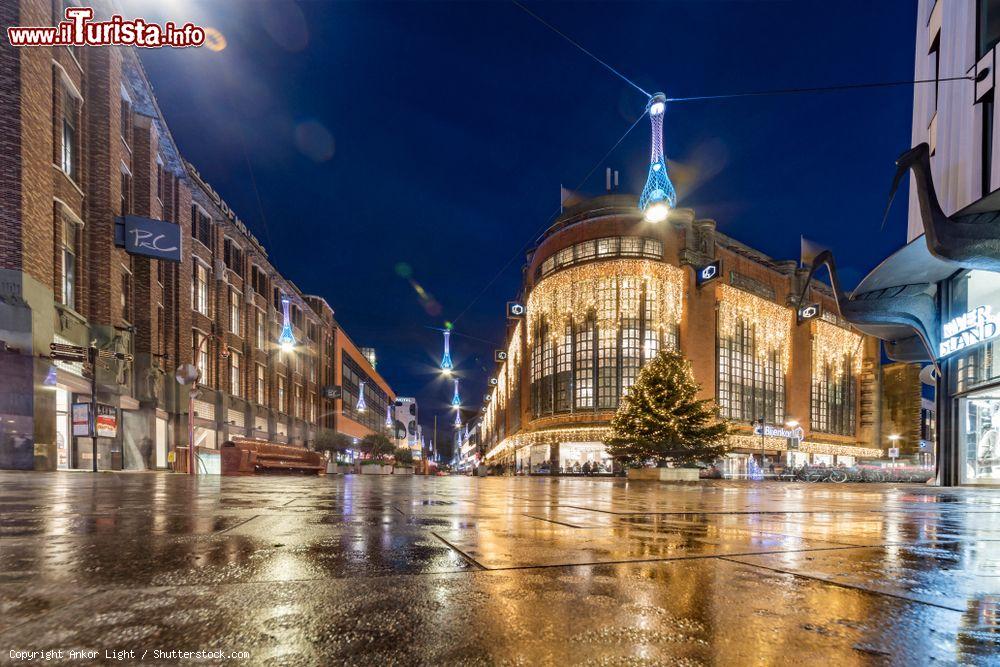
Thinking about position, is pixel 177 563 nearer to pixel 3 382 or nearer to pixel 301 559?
pixel 301 559

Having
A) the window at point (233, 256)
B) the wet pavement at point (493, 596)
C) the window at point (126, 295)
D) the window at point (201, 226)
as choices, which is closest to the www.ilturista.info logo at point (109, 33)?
the window at point (126, 295)

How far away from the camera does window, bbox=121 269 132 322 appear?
25469 millimetres

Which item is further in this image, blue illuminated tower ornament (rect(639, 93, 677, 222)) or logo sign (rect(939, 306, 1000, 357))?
logo sign (rect(939, 306, 1000, 357))

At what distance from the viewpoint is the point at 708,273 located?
160 ft

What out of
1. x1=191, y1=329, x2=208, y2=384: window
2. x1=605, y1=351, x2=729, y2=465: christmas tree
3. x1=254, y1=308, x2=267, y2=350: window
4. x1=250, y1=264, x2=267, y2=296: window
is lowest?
x1=605, y1=351, x2=729, y2=465: christmas tree

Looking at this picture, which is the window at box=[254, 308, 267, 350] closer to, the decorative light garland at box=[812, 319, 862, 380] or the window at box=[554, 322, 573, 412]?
the window at box=[554, 322, 573, 412]

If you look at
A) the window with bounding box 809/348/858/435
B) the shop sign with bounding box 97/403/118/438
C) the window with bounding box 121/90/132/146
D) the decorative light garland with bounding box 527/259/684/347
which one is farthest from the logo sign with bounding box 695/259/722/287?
the shop sign with bounding box 97/403/118/438

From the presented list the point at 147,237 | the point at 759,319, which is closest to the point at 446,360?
the point at 147,237

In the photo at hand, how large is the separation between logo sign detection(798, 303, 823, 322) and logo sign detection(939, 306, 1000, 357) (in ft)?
122

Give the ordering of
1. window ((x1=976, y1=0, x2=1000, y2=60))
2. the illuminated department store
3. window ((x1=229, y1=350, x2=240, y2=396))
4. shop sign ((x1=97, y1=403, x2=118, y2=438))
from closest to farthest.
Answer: window ((x1=976, y1=0, x2=1000, y2=60))
shop sign ((x1=97, y1=403, x2=118, y2=438))
window ((x1=229, y1=350, x2=240, y2=396))
the illuminated department store

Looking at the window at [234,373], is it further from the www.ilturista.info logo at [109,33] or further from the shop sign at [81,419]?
the www.ilturista.info logo at [109,33]

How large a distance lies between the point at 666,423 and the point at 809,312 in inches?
1543

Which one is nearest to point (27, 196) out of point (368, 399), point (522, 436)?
point (522, 436)

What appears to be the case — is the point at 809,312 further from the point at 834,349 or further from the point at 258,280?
the point at 258,280
